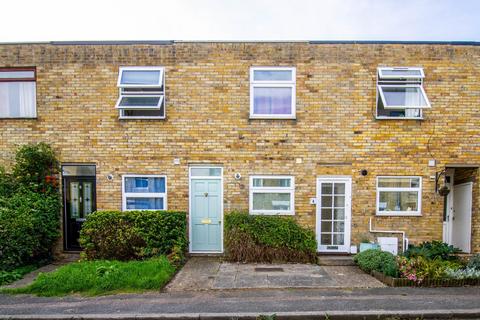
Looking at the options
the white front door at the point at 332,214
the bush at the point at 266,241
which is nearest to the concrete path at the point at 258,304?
the bush at the point at 266,241

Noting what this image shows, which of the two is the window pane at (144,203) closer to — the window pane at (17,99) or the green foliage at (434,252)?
the window pane at (17,99)

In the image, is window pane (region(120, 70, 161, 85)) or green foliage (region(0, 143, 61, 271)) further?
window pane (region(120, 70, 161, 85))

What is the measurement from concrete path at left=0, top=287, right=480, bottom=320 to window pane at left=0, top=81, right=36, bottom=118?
495cm

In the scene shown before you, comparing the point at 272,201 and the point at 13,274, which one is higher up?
the point at 272,201

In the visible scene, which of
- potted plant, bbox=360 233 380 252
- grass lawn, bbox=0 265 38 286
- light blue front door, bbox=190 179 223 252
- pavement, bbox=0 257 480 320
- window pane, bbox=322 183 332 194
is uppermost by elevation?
window pane, bbox=322 183 332 194

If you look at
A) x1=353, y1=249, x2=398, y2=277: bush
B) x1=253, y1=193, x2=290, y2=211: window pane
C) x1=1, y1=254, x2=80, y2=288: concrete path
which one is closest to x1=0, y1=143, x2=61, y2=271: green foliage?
x1=1, y1=254, x2=80, y2=288: concrete path

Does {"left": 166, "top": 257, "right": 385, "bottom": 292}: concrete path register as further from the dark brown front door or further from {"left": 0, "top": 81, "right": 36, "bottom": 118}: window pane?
{"left": 0, "top": 81, "right": 36, "bottom": 118}: window pane

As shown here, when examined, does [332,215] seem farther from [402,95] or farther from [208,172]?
[402,95]

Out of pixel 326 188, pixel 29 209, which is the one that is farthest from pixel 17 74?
pixel 326 188

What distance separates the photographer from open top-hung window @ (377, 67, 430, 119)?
778cm

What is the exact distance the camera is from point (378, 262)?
6371 millimetres

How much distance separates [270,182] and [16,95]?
7.25 m

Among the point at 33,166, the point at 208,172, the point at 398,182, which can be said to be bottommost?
the point at 398,182

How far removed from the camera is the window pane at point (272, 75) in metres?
7.95
